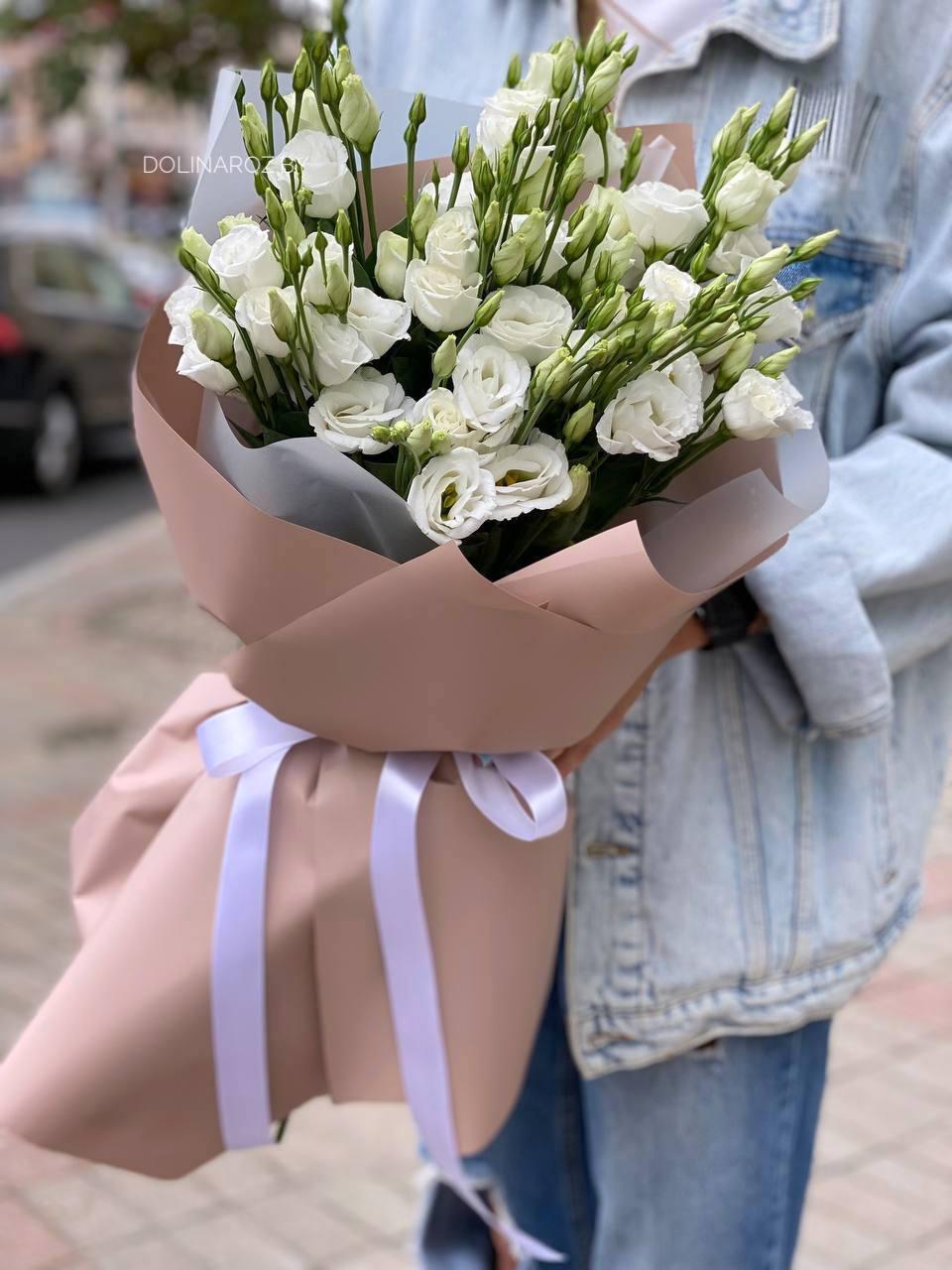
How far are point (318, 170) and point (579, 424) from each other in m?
0.24

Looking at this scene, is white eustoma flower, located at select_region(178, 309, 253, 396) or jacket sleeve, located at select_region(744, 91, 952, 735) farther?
jacket sleeve, located at select_region(744, 91, 952, 735)

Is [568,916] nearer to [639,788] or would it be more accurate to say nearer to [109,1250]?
[639,788]

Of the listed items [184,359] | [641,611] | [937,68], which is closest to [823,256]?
[937,68]

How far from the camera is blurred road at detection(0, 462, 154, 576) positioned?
7992 millimetres

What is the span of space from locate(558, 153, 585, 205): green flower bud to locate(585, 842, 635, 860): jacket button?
2.07 feet

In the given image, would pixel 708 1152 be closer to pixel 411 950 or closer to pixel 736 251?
pixel 411 950

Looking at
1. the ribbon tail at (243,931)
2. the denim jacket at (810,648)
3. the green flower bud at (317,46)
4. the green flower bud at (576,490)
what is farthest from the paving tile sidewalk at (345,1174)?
the green flower bud at (317,46)

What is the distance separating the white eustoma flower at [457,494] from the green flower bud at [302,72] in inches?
10.6

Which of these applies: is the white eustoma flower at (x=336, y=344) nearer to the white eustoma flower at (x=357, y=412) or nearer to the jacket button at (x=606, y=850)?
the white eustoma flower at (x=357, y=412)

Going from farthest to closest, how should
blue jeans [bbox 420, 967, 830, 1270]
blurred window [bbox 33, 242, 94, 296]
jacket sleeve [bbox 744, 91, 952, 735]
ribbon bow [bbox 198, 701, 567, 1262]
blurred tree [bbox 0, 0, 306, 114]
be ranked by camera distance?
blurred window [bbox 33, 242, 94, 296] → blurred tree [bbox 0, 0, 306, 114] → blue jeans [bbox 420, 967, 830, 1270] → jacket sleeve [bbox 744, 91, 952, 735] → ribbon bow [bbox 198, 701, 567, 1262]

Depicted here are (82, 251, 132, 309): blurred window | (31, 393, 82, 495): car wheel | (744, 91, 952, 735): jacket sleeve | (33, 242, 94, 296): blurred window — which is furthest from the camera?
(82, 251, 132, 309): blurred window

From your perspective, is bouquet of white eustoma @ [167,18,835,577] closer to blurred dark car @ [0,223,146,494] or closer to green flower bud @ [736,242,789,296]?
green flower bud @ [736,242,789,296]

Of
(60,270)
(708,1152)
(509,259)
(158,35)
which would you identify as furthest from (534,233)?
(60,270)

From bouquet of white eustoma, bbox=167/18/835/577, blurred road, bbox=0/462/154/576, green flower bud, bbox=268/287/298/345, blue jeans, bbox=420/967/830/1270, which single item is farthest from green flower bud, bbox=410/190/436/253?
blurred road, bbox=0/462/154/576
